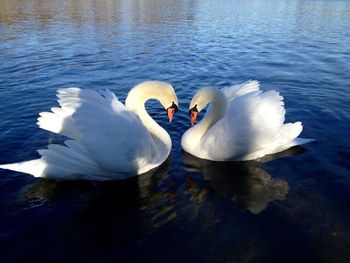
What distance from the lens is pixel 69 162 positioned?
5875 millimetres

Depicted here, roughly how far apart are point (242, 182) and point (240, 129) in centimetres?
91

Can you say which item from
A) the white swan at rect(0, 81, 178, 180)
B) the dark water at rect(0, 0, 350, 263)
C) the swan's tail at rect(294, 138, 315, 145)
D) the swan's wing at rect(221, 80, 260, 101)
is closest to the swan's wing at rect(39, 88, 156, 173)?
the white swan at rect(0, 81, 178, 180)

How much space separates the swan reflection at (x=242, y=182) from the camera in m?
5.85

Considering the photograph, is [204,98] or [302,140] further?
[302,140]

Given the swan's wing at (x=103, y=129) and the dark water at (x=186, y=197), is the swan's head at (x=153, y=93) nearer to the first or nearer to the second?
the swan's wing at (x=103, y=129)

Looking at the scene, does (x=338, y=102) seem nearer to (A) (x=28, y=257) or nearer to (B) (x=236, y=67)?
(B) (x=236, y=67)

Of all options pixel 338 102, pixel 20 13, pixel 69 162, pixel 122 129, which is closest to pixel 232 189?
pixel 122 129

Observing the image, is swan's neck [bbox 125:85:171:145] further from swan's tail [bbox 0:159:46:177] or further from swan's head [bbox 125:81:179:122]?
swan's tail [bbox 0:159:46:177]

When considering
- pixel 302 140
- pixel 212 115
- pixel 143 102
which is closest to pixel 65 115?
pixel 143 102

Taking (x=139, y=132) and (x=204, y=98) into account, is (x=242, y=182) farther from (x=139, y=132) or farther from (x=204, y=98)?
(x=139, y=132)

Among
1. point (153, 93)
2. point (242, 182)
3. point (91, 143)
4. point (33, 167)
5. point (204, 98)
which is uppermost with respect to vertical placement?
point (153, 93)

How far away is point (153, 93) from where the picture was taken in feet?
22.3

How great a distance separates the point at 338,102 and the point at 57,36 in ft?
53.5

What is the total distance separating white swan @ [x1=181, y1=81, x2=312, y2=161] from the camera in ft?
21.3
